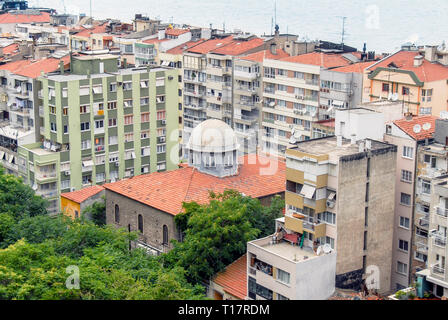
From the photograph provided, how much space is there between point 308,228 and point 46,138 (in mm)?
28158

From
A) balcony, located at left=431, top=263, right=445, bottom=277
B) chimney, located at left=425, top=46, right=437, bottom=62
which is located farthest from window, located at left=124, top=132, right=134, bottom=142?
balcony, located at left=431, top=263, right=445, bottom=277

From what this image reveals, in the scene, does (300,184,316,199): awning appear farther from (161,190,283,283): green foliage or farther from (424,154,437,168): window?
(424,154,437,168): window

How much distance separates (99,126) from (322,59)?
2017cm

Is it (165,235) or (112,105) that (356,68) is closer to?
(112,105)

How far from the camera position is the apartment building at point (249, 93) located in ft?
223

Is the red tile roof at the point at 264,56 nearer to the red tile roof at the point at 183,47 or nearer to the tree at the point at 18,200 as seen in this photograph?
the red tile roof at the point at 183,47

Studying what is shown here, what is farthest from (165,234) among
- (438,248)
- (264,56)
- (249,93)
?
(264,56)

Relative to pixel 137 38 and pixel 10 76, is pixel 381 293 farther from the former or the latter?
pixel 137 38

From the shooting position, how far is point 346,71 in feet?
197

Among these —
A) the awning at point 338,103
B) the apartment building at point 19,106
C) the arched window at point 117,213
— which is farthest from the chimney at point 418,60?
the apartment building at point 19,106

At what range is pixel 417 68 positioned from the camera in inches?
2159

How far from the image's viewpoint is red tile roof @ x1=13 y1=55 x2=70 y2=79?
59.1 metres

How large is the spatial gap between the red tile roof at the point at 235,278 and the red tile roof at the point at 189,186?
542 centimetres
